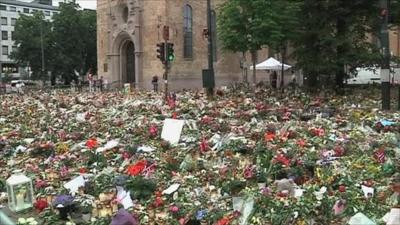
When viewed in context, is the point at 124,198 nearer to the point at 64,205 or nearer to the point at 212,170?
the point at 64,205

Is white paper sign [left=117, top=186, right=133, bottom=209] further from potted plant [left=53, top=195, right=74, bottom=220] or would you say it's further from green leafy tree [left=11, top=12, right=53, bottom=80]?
green leafy tree [left=11, top=12, right=53, bottom=80]

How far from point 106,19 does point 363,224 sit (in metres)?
49.5

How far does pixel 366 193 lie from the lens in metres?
7.03

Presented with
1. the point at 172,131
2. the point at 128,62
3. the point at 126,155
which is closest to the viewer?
the point at 126,155

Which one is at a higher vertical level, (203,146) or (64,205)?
(203,146)

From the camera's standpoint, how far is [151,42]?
1911 inches

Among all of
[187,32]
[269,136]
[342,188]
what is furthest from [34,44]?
[342,188]

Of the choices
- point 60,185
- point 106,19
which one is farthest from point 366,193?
point 106,19

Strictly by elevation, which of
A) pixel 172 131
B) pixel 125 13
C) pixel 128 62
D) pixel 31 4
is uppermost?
pixel 31 4

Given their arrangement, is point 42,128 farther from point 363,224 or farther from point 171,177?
point 363,224

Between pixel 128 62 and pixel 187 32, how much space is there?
6044 mm

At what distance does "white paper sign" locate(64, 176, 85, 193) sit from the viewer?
811cm

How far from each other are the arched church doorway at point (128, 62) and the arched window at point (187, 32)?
15.6 ft

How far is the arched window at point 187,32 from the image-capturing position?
4969cm
